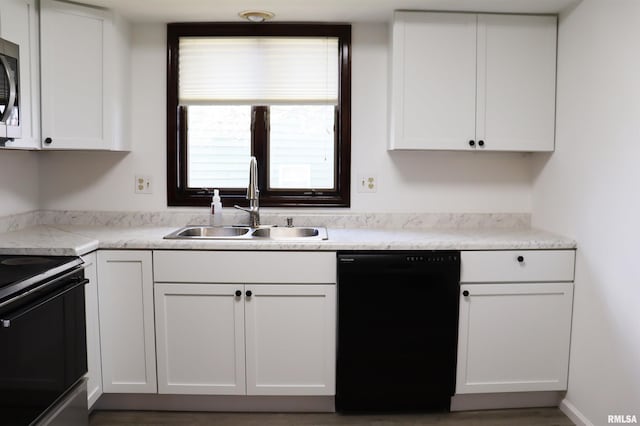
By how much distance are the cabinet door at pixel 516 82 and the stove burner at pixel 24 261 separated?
2.14m

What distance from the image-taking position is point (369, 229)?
9.62 feet

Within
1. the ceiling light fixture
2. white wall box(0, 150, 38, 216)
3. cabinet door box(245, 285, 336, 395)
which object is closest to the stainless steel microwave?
white wall box(0, 150, 38, 216)

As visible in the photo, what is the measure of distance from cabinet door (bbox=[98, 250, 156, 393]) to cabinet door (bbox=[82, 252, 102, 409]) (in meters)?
0.04

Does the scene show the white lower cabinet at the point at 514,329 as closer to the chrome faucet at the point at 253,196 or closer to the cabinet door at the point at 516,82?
the cabinet door at the point at 516,82

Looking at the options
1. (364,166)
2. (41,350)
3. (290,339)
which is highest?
(364,166)

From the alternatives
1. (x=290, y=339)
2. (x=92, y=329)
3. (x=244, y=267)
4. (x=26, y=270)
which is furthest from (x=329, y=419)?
(x=26, y=270)

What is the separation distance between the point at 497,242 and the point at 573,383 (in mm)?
803

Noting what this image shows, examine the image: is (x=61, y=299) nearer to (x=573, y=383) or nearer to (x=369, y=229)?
(x=369, y=229)

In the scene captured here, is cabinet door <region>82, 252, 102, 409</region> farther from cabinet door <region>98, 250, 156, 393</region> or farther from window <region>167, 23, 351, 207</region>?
window <region>167, 23, 351, 207</region>

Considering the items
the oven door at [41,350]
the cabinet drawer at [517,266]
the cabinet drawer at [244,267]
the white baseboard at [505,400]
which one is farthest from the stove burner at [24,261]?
the white baseboard at [505,400]

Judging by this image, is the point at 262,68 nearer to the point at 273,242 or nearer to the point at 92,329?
the point at 273,242

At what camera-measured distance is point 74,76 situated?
103 inches

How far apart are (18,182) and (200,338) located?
134cm

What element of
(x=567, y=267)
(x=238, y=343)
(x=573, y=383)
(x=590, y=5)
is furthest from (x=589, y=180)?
(x=238, y=343)
